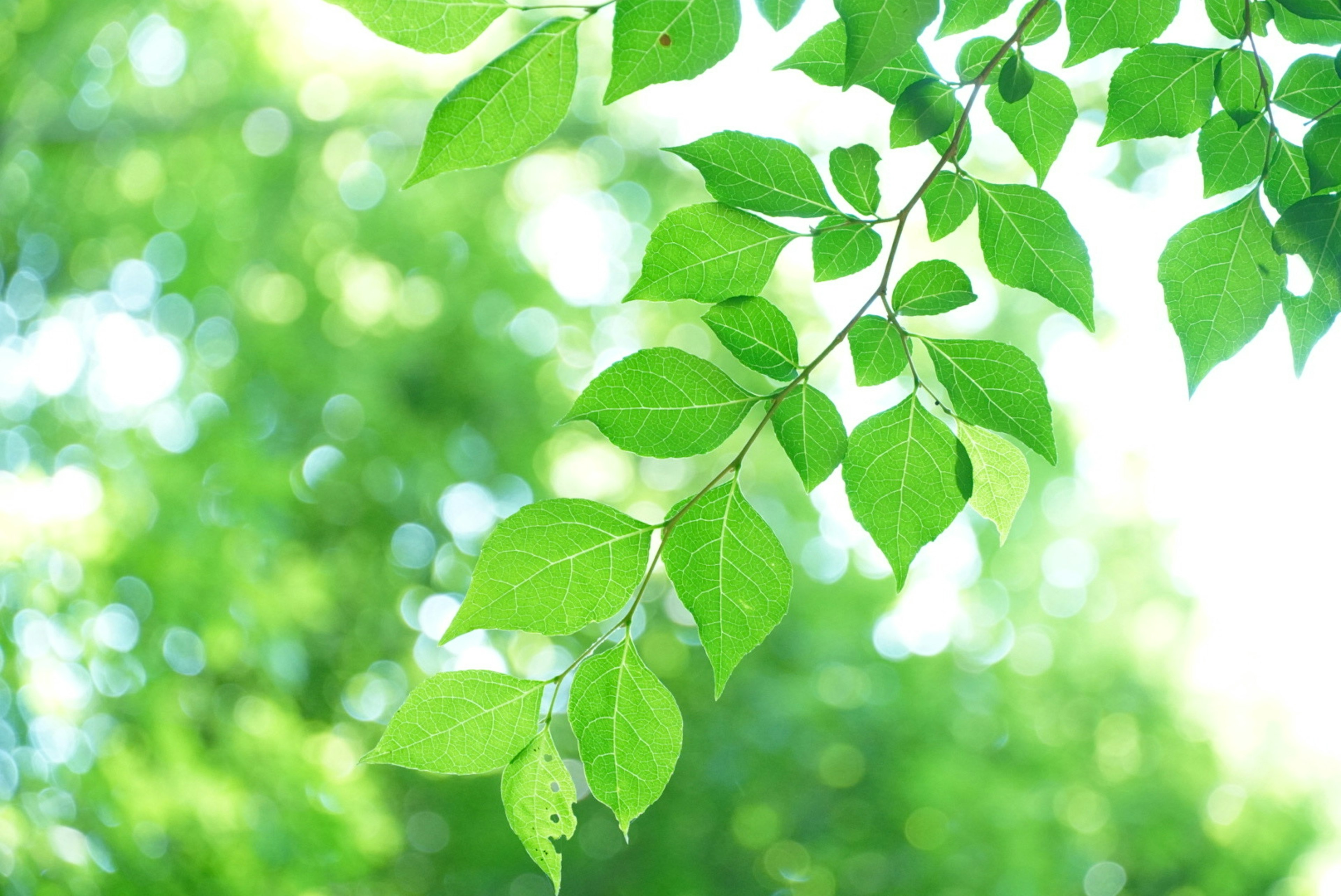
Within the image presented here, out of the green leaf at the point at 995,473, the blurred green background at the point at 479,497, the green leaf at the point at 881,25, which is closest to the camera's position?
the green leaf at the point at 881,25

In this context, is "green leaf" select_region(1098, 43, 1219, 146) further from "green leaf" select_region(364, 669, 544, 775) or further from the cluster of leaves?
"green leaf" select_region(364, 669, 544, 775)

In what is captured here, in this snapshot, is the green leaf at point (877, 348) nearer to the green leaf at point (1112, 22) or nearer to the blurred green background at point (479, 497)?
the green leaf at point (1112, 22)

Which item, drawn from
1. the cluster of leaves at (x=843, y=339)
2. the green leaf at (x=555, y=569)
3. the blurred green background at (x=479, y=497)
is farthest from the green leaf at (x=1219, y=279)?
the blurred green background at (x=479, y=497)

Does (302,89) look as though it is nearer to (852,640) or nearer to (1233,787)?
(852,640)

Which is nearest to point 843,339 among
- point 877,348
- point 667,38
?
point 877,348

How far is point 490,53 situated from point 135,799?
9.07ft

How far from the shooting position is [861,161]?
337 mm

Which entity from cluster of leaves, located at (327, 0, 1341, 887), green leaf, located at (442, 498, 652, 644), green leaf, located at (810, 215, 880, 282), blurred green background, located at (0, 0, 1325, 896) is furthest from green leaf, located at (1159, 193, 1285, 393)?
blurred green background, located at (0, 0, 1325, 896)

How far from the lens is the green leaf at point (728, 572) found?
33 cm

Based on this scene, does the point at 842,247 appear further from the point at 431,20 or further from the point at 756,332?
the point at 431,20

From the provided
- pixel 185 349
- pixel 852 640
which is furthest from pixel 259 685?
pixel 852 640

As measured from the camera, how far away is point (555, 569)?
1.09ft

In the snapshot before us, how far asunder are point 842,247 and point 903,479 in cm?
9

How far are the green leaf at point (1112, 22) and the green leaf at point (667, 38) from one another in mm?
120
